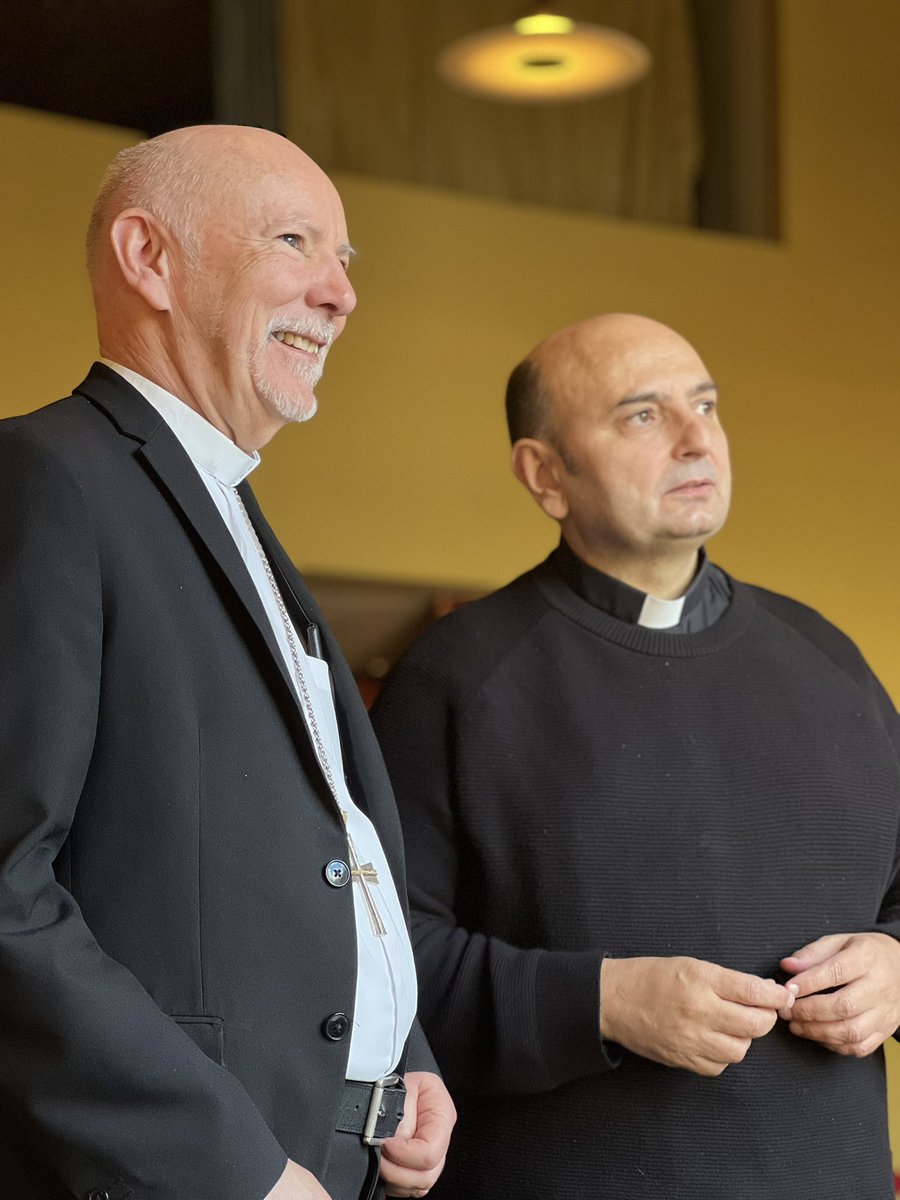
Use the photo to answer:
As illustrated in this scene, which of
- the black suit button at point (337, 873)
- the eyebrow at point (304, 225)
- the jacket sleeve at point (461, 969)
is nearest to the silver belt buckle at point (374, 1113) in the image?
the black suit button at point (337, 873)

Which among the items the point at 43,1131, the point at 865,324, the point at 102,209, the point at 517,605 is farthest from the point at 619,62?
the point at 43,1131

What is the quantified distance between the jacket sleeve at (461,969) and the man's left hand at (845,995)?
0.26 m

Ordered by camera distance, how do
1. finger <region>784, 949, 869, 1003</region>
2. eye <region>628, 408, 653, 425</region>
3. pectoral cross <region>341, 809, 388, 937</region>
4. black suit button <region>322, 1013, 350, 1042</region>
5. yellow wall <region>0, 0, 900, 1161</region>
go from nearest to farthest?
black suit button <region>322, 1013, 350, 1042</region> < pectoral cross <region>341, 809, 388, 937</region> < finger <region>784, 949, 869, 1003</region> < eye <region>628, 408, 653, 425</region> < yellow wall <region>0, 0, 900, 1161</region>

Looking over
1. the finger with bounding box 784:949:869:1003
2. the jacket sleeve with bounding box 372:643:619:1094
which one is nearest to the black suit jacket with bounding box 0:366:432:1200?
the jacket sleeve with bounding box 372:643:619:1094

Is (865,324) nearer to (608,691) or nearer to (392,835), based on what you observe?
(608,691)

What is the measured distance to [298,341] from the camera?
1880mm

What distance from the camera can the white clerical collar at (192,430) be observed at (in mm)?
1795

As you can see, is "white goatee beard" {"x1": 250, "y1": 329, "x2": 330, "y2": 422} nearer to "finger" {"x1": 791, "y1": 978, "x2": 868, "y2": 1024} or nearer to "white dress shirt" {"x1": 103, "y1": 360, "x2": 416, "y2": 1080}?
"white dress shirt" {"x1": 103, "y1": 360, "x2": 416, "y2": 1080}

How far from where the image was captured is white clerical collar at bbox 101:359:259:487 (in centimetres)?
179

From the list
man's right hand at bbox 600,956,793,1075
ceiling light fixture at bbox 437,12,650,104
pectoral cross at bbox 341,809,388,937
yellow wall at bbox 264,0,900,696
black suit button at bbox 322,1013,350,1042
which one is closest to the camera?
black suit button at bbox 322,1013,350,1042

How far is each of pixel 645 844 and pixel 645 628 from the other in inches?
13.5

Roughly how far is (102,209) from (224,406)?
27 centimetres

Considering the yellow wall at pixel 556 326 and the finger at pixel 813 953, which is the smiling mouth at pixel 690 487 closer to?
the finger at pixel 813 953

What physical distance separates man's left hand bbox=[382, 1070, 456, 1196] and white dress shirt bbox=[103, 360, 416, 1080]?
11 centimetres
